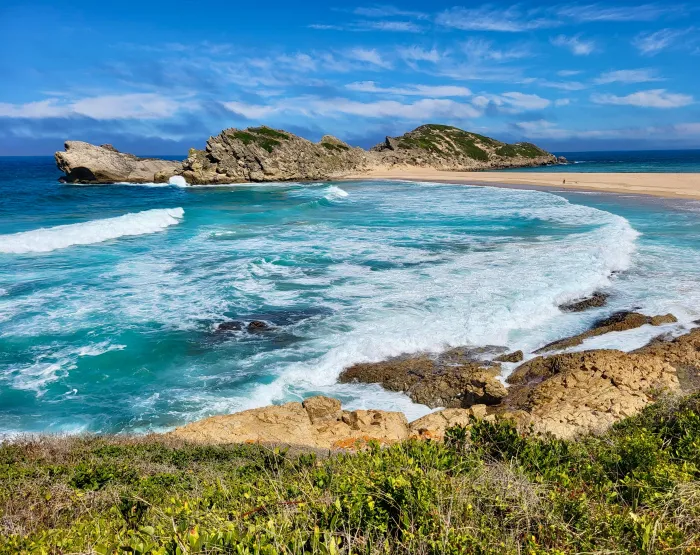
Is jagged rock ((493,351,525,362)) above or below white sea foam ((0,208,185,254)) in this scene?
below

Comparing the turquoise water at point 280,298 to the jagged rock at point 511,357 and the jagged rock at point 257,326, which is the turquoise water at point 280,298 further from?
the jagged rock at point 511,357

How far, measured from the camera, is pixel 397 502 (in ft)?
11.6

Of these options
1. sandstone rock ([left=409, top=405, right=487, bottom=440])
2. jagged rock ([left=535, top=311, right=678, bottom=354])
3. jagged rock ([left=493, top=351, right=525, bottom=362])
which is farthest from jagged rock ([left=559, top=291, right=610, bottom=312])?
sandstone rock ([left=409, top=405, right=487, bottom=440])

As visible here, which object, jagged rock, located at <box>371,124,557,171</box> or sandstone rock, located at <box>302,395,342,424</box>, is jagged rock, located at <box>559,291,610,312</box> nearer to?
sandstone rock, located at <box>302,395,342,424</box>

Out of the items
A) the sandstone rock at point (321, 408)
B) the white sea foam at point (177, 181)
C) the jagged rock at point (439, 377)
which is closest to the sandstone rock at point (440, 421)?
the jagged rock at point (439, 377)

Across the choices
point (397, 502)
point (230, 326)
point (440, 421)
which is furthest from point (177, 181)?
point (397, 502)

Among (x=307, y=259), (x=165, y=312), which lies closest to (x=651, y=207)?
(x=307, y=259)

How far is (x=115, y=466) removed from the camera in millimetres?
5434

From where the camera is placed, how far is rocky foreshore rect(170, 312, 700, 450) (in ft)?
25.5

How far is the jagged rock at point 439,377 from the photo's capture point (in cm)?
943

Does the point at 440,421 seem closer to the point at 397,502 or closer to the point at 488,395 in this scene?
the point at 488,395

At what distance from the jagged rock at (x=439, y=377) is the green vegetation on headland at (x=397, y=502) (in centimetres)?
373

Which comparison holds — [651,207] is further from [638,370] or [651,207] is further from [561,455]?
[561,455]

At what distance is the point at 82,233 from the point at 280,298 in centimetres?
1688
